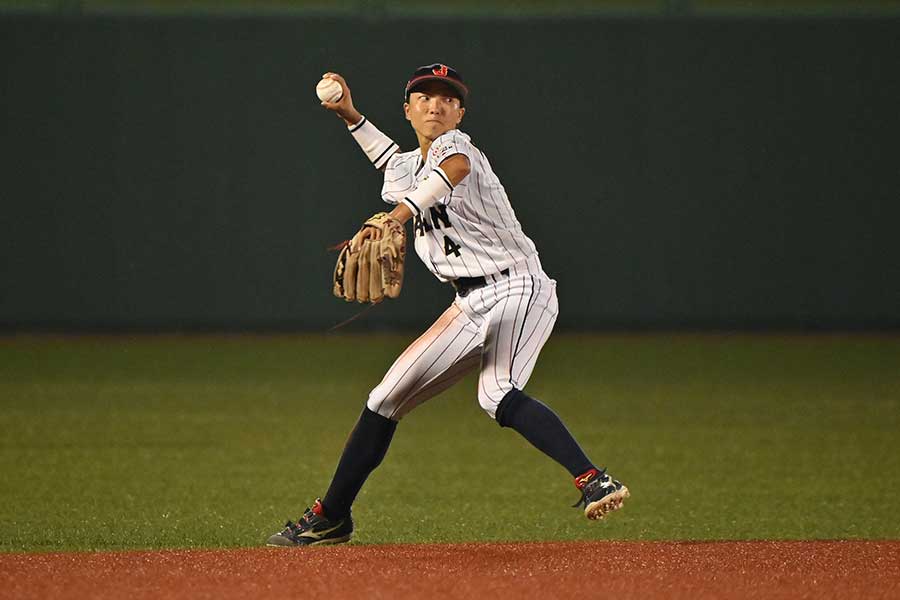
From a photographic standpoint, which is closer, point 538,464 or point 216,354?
point 538,464

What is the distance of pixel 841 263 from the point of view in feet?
47.2

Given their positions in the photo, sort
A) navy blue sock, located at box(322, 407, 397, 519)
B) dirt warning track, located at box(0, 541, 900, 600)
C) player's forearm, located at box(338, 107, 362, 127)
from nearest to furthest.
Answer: dirt warning track, located at box(0, 541, 900, 600)
navy blue sock, located at box(322, 407, 397, 519)
player's forearm, located at box(338, 107, 362, 127)

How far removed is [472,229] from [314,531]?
1.27m

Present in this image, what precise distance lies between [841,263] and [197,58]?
23.0 ft

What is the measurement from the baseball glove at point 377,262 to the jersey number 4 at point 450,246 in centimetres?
31

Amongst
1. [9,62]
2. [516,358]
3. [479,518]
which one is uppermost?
[9,62]

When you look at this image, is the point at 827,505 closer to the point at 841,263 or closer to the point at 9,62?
the point at 841,263

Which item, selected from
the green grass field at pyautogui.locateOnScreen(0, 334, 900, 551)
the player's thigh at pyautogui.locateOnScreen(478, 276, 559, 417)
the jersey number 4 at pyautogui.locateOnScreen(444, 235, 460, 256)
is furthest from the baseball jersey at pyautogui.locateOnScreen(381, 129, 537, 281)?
the green grass field at pyautogui.locateOnScreen(0, 334, 900, 551)

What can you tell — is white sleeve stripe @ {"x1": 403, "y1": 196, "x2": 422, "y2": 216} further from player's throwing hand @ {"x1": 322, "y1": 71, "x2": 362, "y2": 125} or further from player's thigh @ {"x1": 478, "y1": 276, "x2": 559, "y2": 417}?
player's throwing hand @ {"x1": 322, "y1": 71, "x2": 362, "y2": 125}

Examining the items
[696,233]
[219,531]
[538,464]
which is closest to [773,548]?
[219,531]

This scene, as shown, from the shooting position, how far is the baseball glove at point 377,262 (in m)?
4.48

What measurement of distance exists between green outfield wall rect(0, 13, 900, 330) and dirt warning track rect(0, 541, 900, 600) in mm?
9323

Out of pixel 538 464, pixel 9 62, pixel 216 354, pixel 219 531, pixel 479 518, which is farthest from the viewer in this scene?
pixel 9 62

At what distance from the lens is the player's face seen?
493 centimetres
